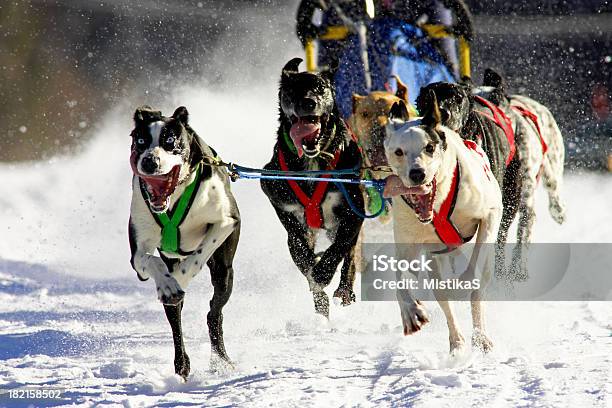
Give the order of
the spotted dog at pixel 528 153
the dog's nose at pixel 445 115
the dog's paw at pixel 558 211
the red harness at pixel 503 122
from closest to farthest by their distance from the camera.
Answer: the dog's nose at pixel 445 115
the red harness at pixel 503 122
the spotted dog at pixel 528 153
the dog's paw at pixel 558 211

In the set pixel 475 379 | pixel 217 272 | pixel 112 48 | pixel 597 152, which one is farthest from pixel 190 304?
pixel 112 48

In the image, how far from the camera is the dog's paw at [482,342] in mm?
3273

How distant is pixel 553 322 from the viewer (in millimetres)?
3898

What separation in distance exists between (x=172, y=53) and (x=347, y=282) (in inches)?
378

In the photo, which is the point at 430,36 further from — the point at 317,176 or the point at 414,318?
the point at 414,318

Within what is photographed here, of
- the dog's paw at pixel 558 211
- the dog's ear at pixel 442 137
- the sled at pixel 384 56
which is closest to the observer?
the dog's ear at pixel 442 137

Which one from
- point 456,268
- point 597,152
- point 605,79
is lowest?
point 456,268

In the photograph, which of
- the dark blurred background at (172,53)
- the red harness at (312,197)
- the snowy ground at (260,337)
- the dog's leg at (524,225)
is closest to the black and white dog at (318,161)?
the red harness at (312,197)

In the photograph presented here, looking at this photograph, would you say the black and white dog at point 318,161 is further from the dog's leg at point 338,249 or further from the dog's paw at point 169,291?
the dog's paw at point 169,291

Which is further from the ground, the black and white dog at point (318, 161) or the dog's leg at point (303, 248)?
the black and white dog at point (318, 161)

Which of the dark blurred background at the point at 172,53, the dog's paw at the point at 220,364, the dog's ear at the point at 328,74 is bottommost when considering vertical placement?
the dog's paw at the point at 220,364

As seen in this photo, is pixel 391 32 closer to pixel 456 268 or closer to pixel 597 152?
pixel 456 268

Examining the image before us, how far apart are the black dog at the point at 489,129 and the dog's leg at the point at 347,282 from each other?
66 cm

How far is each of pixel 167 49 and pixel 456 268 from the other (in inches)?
388
